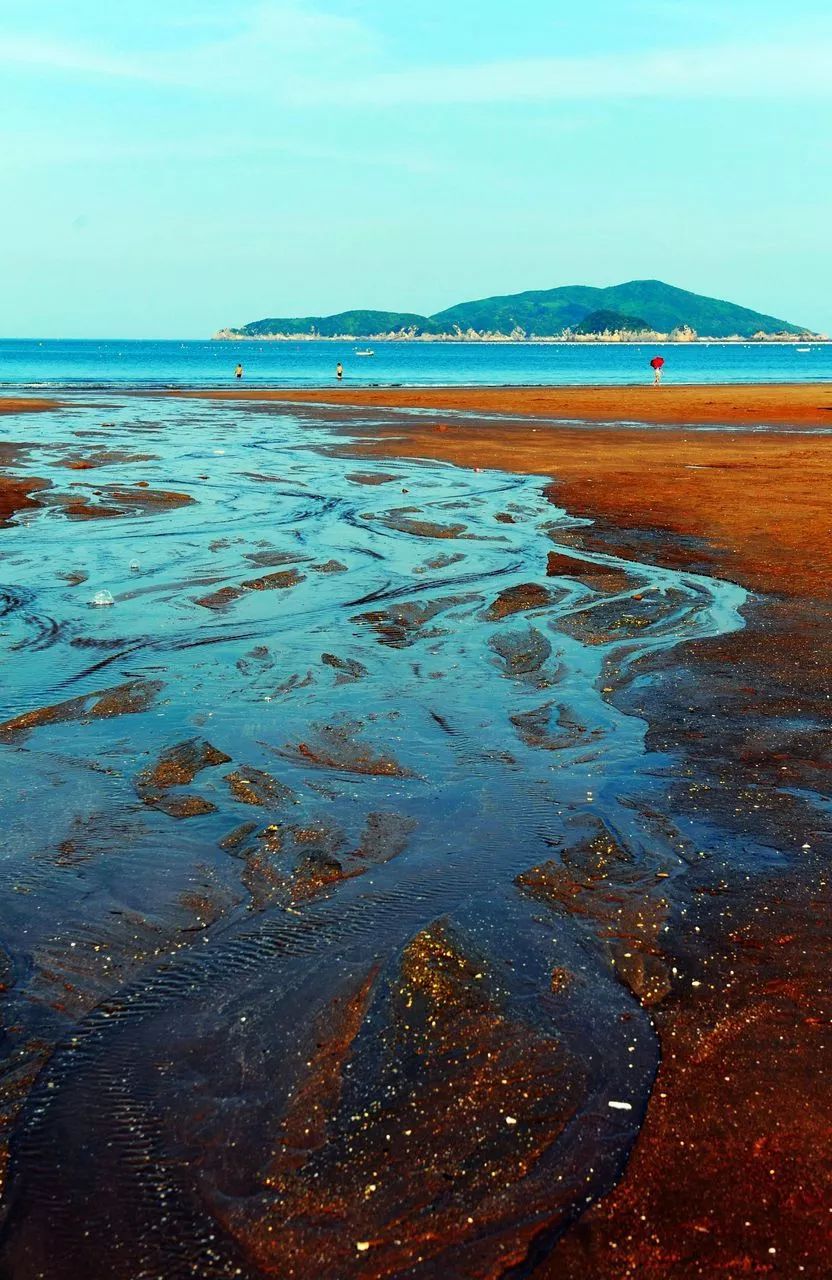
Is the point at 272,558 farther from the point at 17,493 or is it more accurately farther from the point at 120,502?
the point at 17,493

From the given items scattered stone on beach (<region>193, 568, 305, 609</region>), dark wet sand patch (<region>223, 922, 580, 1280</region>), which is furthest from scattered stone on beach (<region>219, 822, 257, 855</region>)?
scattered stone on beach (<region>193, 568, 305, 609</region>)

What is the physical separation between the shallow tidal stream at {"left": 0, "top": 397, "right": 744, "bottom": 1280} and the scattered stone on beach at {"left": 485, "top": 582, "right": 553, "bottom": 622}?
9 centimetres

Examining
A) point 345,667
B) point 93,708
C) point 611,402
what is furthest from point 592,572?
point 611,402

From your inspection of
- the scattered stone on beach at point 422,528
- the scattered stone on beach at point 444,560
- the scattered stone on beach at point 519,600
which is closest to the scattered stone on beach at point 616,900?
the scattered stone on beach at point 519,600

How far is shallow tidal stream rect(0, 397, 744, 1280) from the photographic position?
3.60 m

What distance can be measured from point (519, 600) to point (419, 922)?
7.17m

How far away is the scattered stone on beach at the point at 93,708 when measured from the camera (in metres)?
8.03

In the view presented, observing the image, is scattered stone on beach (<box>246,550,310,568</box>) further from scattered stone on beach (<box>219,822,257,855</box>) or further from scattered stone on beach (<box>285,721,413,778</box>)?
scattered stone on beach (<box>219,822,257,855</box>)

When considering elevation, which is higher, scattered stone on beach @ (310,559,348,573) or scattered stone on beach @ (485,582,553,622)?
scattered stone on beach @ (485,582,553,622)

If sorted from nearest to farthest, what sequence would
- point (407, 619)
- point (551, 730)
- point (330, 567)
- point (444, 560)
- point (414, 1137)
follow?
1. point (414, 1137)
2. point (551, 730)
3. point (407, 619)
4. point (330, 567)
5. point (444, 560)

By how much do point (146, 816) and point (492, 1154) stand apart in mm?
3409

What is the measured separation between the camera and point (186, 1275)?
3.31 metres

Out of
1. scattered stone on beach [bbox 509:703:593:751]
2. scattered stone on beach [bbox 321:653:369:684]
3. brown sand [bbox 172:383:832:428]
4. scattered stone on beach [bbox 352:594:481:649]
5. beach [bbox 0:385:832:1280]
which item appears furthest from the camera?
brown sand [bbox 172:383:832:428]

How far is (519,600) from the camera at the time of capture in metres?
12.2
